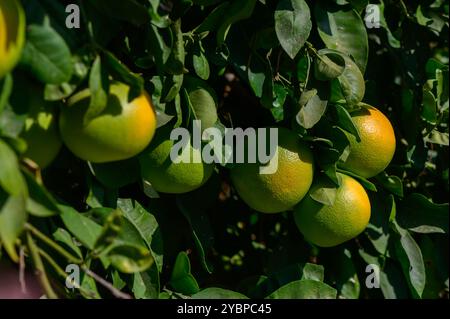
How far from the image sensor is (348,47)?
1037mm

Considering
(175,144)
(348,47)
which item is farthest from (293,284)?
(348,47)

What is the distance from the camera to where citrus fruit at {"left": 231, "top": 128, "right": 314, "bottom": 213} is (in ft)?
3.17

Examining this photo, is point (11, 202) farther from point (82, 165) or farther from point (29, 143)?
point (82, 165)

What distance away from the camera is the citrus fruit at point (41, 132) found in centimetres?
72

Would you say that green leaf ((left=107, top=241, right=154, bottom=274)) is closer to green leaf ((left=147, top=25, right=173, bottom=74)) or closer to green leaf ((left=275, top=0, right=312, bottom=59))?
green leaf ((left=147, top=25, right=173, bottom=74))

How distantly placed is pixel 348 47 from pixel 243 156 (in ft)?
0.72

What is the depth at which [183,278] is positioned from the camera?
92cm

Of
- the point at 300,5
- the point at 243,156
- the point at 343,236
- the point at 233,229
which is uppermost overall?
the point at 300,5

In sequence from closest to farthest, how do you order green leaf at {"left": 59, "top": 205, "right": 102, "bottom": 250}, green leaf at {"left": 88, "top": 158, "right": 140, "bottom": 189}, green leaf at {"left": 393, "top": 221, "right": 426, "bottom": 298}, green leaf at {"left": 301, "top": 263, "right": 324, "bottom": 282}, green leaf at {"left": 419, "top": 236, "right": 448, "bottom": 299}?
green leaf at {"left": 59, "top": 205, "right": 102, "bottom": 250}, green leaf at {"left": 88, "top": 158, "right": 140, "bottom": 189}, green leaf at {"left": 301, "top": 263, "right": 324, "bottom": 282}, green leaf at {"left": 393, "top": 221, "right": 426, "bottom": 298}, green leaf at {"left": 419, "top": 236, "right": 448, "bottom": 299}

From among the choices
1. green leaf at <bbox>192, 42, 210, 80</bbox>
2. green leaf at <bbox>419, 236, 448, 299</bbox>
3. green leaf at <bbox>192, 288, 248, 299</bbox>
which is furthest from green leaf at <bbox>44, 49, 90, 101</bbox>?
green leaf at <bbox>419, 236, 448, 299</bbox>

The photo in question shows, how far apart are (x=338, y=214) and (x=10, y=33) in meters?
0.53

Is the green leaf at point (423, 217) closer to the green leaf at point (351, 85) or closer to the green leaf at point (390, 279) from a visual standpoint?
the green leaf at point (390, 279)

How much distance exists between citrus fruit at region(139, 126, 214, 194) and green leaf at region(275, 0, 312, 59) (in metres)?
0.17

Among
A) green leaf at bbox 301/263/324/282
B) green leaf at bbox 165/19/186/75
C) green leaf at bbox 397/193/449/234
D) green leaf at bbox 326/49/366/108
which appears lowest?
green leaf at bbox 397/193/449/234
